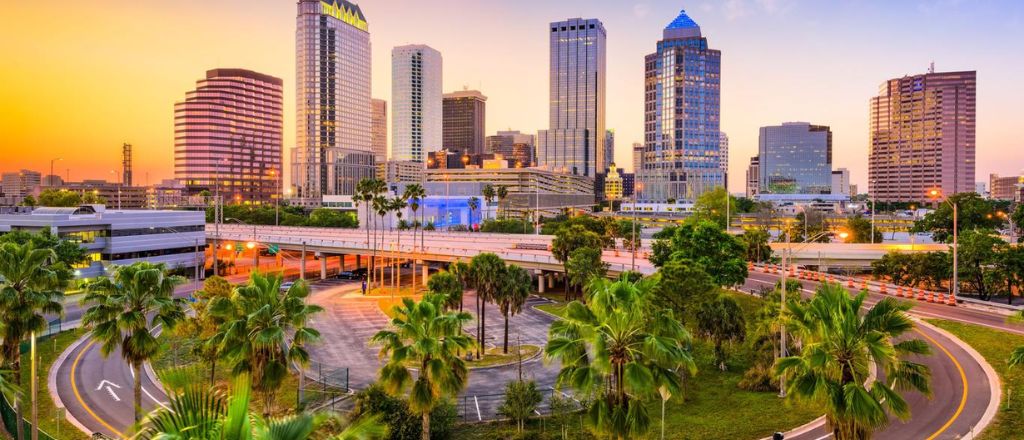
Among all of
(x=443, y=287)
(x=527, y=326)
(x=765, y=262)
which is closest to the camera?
(x=443, y=287)

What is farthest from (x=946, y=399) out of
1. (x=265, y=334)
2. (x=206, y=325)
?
(x=206, y=325)

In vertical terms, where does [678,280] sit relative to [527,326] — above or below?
above

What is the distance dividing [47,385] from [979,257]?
82.7 meters

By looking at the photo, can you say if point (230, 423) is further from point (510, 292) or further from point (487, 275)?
point (510, 292)

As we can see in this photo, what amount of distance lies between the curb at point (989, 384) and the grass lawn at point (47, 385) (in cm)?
4249

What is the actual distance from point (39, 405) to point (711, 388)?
1579 inches

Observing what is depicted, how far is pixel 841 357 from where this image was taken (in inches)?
741

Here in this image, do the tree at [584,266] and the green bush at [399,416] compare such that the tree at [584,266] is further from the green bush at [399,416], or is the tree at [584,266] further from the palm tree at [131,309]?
the palm tree at [131,309]

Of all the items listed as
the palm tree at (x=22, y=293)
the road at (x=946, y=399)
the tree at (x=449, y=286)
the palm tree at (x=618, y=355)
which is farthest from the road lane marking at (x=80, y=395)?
the road at (x=946, y=399)

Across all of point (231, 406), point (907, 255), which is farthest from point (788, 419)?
point (907, 255)

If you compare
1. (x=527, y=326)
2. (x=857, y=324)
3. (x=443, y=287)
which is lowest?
(x=527, y=326)

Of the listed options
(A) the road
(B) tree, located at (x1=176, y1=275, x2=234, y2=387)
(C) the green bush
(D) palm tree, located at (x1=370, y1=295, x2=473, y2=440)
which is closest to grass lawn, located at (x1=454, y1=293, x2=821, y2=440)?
(C) the green bush

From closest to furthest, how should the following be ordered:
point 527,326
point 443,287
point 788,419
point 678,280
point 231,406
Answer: point 231,406
point 788,419
point 678,280
point 443,287
point 527,326

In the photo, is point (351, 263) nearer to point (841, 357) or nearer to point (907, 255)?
point (907, 255)
